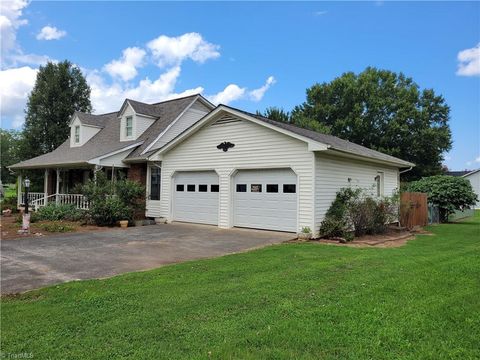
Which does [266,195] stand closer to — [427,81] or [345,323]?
[345,323]

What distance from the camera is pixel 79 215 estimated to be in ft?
56.3

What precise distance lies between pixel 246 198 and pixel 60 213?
9558mm

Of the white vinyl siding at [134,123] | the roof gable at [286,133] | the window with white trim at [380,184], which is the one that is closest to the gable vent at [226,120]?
the roof gable at [286,133]

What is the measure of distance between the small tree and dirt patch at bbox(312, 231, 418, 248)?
8000 millimetres

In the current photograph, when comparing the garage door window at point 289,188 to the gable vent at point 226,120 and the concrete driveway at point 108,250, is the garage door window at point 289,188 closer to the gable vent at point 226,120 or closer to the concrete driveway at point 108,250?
the concrete driveway at point 108,250

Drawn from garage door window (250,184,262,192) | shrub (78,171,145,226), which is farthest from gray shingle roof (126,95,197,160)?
garage door window (250,184,262,192)

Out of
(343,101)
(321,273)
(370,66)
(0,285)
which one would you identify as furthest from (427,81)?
(0,285)

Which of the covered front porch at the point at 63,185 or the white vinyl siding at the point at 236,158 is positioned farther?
the covered front porch at the point at 63,185

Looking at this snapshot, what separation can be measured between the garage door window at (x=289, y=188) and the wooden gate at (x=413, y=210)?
6.06m

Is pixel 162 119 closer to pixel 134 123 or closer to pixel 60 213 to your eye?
pixel 134 123

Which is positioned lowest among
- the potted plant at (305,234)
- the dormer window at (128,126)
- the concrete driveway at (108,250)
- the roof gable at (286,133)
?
the concrete driveway at (108,250)

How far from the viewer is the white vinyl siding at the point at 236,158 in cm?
1242

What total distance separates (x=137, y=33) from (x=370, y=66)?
35733 mm

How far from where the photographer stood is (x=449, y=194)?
20.3 m
